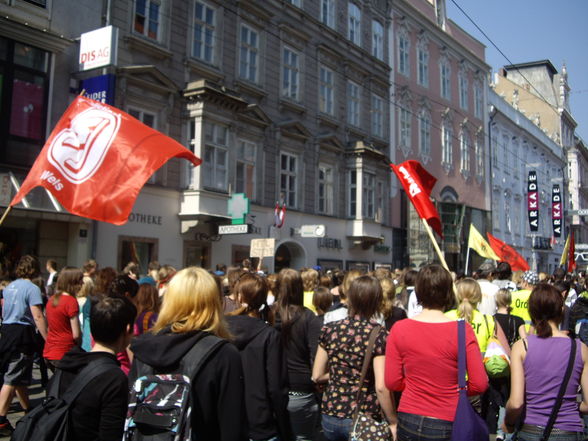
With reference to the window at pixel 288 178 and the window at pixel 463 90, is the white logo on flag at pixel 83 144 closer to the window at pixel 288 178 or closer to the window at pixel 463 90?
the window at pixel 288 178

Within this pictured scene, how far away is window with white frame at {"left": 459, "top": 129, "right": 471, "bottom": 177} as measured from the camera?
103 ft

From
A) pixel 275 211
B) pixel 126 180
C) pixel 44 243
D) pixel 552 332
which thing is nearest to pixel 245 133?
pixel 275 211

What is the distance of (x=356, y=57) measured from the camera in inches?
932

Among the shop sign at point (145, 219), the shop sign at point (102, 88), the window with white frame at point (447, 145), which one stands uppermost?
the window with white frame at point (447, 145)

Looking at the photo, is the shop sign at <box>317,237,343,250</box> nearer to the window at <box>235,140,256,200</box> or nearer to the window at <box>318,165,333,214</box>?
the window at <box>318,165,333,214</box>

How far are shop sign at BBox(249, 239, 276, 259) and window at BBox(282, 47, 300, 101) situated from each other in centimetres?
808

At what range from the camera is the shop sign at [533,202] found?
38428mm

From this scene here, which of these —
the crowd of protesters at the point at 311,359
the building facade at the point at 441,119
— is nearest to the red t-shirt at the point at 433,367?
the crowd of protesters at the point at 311,359

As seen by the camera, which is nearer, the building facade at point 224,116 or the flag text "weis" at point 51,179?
the flag text "weis" at point 51,179

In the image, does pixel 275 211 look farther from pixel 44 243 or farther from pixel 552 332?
pixel 552 332

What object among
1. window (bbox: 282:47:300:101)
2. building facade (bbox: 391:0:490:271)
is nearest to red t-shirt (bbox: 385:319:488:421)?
window (bbox: 282:47:300:101)

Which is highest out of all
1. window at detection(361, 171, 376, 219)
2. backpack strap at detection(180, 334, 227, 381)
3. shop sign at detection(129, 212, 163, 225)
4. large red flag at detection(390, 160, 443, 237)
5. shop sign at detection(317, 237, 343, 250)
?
window at detection(361, 171, 376, 219)

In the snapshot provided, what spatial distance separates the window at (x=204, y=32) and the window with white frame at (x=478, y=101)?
20772 millimetres

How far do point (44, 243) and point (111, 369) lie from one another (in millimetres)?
11196
